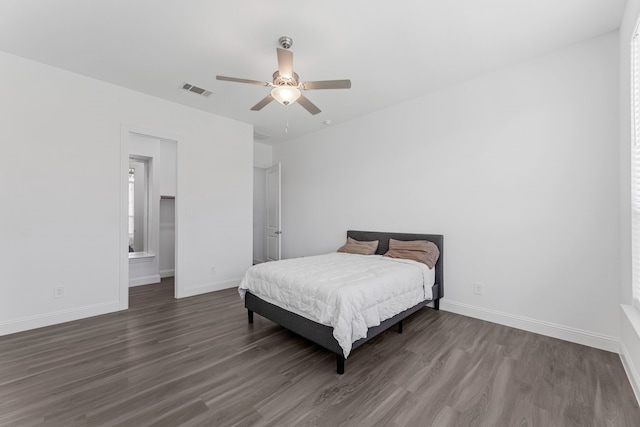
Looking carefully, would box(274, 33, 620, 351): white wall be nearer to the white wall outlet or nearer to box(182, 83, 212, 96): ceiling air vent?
the white wall outlet

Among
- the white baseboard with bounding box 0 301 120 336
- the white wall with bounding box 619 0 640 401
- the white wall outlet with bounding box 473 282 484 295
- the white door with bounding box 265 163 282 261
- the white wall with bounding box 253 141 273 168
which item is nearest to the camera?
the white wall with bounding box 619 0 640 401

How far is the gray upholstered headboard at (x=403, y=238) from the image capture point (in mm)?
3604

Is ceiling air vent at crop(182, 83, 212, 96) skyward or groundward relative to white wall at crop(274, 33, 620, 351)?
skyward

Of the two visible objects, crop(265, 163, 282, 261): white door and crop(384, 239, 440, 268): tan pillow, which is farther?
crop(265, 163, 282, 261): white door

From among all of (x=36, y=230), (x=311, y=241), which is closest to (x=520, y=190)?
(x=311, y=241)

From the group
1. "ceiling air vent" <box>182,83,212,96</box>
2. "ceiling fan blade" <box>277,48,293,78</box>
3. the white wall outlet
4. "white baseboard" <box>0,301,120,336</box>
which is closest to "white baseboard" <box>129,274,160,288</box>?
"white baseboard" <box>0,301,120,336</box>

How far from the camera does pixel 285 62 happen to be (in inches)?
90.6

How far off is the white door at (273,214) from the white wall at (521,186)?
1819 mm

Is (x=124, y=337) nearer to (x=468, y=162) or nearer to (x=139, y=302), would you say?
(x=139, y=302)

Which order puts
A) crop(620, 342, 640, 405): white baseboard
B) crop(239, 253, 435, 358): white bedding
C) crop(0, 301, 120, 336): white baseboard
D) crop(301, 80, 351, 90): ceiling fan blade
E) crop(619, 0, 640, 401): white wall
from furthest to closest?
crop(0, 301, 120, 336): white baseboard
crop(301, 80, 351, 90): ceiling fan blade
crop(239, 253, 435, 358): white bedding
crop(619, 0, 640, 401): white wall
crop(620, 342, 640, 405): white baseboard

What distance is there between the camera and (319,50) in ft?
9.24

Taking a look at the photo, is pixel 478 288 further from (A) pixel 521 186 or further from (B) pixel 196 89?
(B) pixel 196 89

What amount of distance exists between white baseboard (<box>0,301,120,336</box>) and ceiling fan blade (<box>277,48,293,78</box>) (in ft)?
11.6

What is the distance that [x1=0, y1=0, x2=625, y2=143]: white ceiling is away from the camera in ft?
7.42
